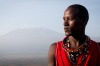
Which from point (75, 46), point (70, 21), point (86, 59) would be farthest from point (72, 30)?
point (86, 59)

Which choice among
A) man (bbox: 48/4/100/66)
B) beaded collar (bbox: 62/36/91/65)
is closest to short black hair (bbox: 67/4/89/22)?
man (bbox: 48/4/100/66)

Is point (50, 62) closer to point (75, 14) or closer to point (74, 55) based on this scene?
point (74, 55)

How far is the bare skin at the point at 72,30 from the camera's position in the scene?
4277 mm

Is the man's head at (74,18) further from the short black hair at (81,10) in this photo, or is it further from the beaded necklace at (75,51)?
the beaded necklace at (75,51)

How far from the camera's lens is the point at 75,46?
14.5 ft

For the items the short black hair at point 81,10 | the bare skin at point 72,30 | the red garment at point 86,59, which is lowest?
the red garment at point 86,59

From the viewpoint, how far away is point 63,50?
14.3 feet

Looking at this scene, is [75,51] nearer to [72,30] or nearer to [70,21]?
[72,30]

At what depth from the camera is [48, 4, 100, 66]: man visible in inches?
168

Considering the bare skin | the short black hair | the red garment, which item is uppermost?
the short black hair

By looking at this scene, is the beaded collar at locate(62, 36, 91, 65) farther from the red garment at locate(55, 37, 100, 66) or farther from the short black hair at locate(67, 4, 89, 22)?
the short black hair at locate(67, 4, 89, 22)

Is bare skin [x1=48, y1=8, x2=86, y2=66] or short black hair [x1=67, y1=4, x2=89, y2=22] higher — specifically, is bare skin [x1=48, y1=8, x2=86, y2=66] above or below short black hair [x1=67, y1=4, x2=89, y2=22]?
below

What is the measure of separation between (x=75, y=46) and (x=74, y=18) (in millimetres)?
394

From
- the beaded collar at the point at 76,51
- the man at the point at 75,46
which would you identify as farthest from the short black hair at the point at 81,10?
the beaded collar at the point at 76,51
